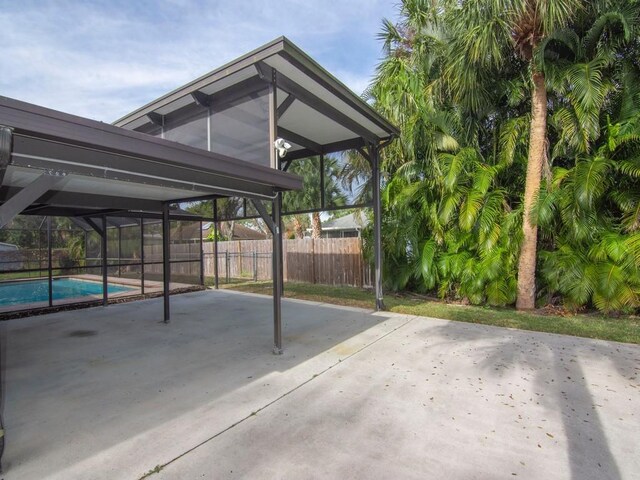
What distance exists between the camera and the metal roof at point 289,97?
15.4 feet

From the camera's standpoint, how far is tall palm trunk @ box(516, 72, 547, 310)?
685 centimetres

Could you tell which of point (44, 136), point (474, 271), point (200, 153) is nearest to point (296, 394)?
point (200, 153)

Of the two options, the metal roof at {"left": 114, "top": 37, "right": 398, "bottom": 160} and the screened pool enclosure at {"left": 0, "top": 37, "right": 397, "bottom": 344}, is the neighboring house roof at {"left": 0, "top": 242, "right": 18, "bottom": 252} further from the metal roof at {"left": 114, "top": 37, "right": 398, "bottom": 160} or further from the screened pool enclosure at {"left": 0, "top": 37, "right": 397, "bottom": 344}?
the metal roof at {"left": 114, "top": 37, "right": 398, "bottom": 160}

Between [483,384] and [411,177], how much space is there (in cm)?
598

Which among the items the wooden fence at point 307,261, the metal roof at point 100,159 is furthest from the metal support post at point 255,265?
the metal roof at point 100,159

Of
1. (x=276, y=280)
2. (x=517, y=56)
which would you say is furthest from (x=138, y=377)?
(x=517, y=56)

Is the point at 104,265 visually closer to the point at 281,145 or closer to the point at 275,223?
the point at 275,223

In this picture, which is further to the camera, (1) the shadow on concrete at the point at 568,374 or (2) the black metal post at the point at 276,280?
(2) the black metal post at the point at 276,280

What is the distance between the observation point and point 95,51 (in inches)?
321

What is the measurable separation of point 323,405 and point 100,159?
2897 mm

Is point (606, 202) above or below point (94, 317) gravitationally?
above

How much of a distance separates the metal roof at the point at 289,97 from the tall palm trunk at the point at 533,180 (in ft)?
9.00

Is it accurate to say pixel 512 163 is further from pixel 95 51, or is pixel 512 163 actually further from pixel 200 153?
pixel 95 51

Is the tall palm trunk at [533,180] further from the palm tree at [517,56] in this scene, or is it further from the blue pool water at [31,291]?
the blue pool water at [31,291]
